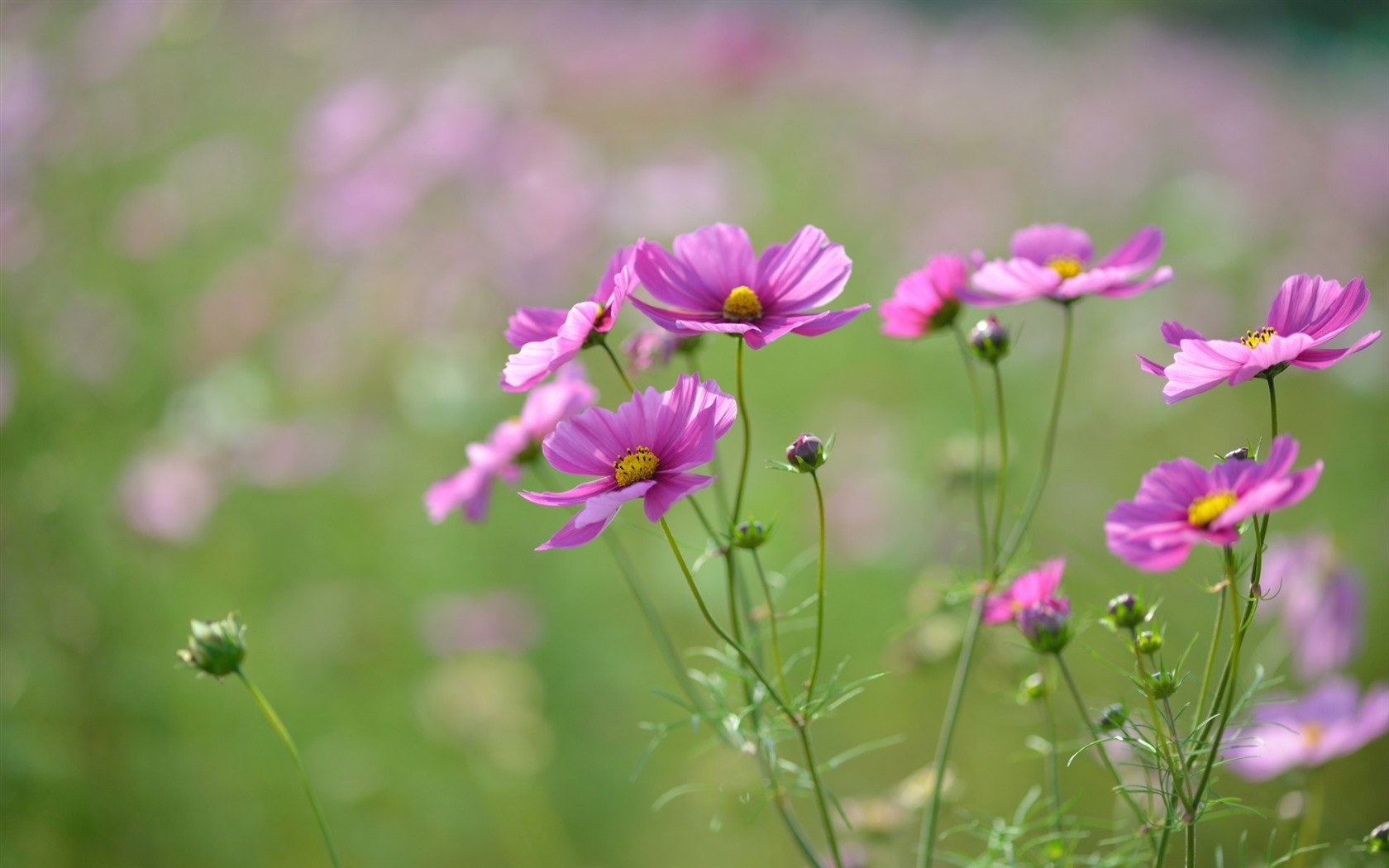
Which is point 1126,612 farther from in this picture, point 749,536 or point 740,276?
point 740,276

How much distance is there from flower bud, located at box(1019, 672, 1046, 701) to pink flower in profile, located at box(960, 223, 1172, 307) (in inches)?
9.9

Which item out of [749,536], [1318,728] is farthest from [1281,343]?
[1318,728]

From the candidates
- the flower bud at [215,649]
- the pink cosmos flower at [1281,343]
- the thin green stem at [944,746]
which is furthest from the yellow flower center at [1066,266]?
the flower bud at [215,649]

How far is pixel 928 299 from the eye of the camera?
691mm

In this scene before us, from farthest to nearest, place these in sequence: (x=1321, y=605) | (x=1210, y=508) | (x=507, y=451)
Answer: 1. (x=1321, y=605)
2. (x=507, y=451)
3. (x=1210, y=508)

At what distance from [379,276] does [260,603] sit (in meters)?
0.81

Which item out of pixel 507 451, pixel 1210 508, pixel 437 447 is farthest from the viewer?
pixel 437 447

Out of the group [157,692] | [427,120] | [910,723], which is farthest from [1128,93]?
[157,692]

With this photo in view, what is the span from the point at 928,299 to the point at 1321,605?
1.92 ft

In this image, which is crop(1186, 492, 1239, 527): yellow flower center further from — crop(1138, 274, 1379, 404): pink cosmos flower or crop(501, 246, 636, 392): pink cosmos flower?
crop(501, 246, 636, 392): pink cosmos flower

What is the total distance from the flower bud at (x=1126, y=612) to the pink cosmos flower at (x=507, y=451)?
0.39 m

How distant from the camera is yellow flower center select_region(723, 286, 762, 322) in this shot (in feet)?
2.09

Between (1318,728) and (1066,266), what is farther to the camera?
(1318,728)

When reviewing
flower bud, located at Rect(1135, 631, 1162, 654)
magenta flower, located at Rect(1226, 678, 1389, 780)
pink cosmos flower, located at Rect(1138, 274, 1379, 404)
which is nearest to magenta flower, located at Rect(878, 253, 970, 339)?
pink cosmos flower, located at Rect(1138, 274, 1379, 404)
